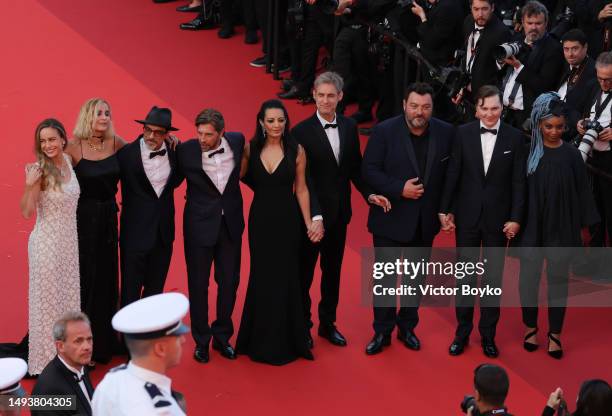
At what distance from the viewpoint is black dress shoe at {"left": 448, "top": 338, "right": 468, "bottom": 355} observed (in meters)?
6.27

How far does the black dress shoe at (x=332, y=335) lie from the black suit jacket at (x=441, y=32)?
2.56 m

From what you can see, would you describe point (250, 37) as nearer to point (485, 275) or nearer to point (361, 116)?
point (361, 116)

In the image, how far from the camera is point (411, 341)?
6.34m

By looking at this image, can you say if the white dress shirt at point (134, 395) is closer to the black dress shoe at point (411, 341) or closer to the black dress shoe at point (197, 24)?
the black dress shoe at point (411, 341)

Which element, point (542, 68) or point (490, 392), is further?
point (542, 68)

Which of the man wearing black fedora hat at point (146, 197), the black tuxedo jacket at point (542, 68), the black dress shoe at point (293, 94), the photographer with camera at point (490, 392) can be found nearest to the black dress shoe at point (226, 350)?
the man wearing black fedora hat at point (146, 197)

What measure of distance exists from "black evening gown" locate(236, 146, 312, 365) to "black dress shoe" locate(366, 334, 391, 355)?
1.12 ft

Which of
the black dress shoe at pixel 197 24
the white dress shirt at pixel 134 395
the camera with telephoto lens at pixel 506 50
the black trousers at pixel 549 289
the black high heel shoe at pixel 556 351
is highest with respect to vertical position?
the black dress shoe at pixel 197 24

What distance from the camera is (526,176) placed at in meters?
6.18

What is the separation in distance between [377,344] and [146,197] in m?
1.53

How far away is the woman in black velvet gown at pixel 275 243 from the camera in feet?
19.8

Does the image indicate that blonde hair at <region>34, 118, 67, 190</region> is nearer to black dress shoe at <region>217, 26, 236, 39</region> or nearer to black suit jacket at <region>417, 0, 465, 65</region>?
black suit jacket at <region>417, 0, 465, 65</region>

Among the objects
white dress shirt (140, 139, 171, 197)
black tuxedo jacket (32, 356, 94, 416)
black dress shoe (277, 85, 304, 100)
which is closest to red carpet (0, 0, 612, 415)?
black dress shoe (277, 85, 304, 100)

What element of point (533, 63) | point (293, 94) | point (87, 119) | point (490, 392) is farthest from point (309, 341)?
point (293, 94)
